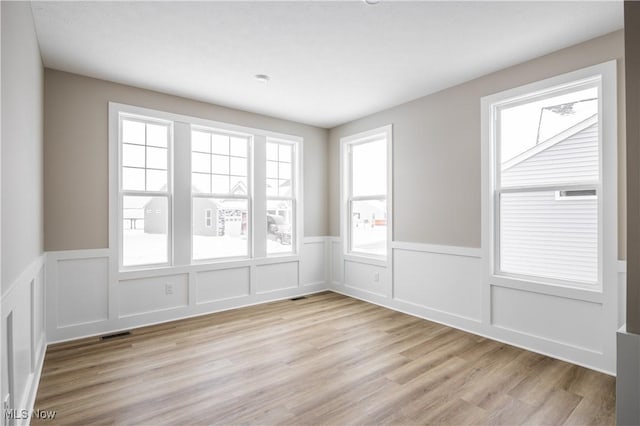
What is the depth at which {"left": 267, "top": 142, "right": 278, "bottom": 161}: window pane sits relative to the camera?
490 cm

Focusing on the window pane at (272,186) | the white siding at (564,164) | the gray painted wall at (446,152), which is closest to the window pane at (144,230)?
the window pane at (272,186)

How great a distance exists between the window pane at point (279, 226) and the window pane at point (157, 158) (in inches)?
59.8

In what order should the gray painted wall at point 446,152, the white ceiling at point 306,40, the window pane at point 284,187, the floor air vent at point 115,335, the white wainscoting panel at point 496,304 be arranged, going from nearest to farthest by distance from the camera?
the white ceiling at point 306,40, the white wainscoting panel at point 496,304, the gray painted wall at point 446,152, the floor air vent at point 115,335, the window pane at point 284,187

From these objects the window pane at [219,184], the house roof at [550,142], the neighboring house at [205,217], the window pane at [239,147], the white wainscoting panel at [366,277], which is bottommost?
the white wainscoting panel at [366,277]

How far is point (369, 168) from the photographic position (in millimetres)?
4887

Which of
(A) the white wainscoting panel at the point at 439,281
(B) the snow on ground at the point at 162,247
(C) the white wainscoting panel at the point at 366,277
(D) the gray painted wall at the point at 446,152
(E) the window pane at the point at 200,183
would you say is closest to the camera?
(D) the gray painted wall at the point at 446,152

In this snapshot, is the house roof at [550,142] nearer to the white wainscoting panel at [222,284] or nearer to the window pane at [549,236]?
the window pane at [549,236]

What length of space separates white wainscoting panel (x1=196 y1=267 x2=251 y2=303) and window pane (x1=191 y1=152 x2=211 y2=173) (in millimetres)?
1306

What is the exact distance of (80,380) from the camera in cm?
252

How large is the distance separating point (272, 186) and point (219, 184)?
822 mm

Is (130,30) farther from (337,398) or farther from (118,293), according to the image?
(337,398)

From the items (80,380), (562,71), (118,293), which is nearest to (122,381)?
(80,380)

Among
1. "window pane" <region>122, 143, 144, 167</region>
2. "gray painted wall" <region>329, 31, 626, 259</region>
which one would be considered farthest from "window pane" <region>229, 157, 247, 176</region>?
"gray painted wall" <region>329, 31, 626, 259</region>

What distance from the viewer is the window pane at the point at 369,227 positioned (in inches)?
184
